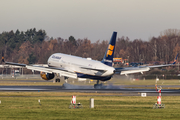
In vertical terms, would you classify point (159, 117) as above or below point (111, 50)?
below

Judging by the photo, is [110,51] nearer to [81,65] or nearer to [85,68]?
[85,68]

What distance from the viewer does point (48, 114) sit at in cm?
3092

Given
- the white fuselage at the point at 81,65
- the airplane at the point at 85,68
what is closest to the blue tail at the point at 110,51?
the airplane at the point at 85,68

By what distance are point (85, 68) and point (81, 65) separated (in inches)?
67.6

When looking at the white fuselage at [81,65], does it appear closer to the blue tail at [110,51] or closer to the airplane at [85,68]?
the airplane at [85,68]

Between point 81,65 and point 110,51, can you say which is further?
point 81,65

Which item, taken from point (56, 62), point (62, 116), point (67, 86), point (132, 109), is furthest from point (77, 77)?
point (62, 116)

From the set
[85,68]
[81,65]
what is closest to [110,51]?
[85,68]

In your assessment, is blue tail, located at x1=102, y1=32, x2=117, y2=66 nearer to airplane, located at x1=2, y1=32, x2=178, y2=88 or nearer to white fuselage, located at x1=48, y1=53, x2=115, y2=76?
airplane, located at x1=2, y1=32, x2=178, y2=88

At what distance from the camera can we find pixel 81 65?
7131 centimetres

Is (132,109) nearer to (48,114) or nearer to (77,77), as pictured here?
(48,114)

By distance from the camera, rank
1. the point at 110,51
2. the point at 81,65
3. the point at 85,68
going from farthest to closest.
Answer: the point at 81,65 → the point at 85,68 → the point at 110,51

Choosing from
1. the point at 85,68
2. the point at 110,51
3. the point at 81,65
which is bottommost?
the point at 85,68

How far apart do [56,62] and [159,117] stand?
49.6 metres
